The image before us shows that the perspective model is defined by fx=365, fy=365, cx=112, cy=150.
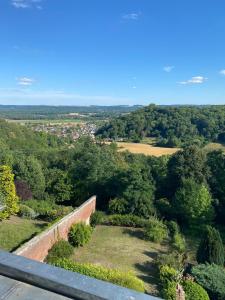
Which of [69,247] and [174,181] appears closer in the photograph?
[69,247]

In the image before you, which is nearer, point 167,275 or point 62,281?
point 62,281

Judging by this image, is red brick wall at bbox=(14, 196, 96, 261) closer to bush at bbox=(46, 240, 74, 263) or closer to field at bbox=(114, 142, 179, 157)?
bush at bbox=(46, 240, 74, 263)

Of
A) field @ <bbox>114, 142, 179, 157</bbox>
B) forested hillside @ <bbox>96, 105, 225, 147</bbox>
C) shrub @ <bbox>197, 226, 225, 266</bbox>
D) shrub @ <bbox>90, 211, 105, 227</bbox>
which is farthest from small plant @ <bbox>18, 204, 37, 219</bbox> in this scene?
forested hillside @ <bbox>96, 105, 225, 147</bbox>

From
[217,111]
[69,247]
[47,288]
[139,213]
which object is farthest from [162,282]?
[217,111]

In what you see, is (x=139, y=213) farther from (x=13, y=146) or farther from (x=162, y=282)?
(x=13, y=146)

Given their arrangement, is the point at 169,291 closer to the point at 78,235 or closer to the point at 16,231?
the point at 78,235

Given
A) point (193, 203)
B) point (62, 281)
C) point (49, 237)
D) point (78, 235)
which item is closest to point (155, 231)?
point (193, 203)

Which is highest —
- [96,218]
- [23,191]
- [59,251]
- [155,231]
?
[23,191]
